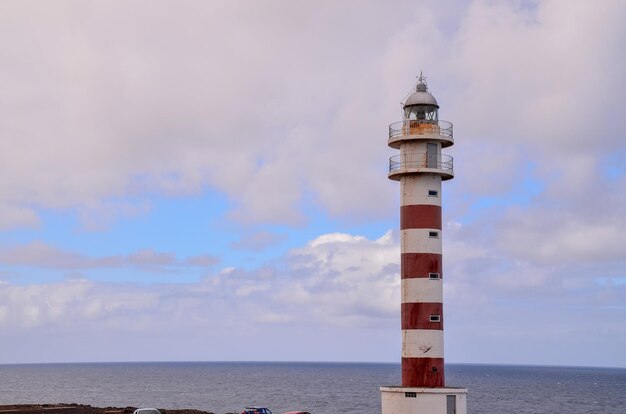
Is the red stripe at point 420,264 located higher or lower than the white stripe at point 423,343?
higher

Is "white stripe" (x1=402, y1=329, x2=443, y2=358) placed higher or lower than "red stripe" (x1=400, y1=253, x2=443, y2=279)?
lower

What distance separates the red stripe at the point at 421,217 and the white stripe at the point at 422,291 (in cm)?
274

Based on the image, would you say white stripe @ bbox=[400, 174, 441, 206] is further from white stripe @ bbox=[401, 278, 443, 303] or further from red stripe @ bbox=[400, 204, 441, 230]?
white stripe @ bbox=[401, 278, 443, 303]

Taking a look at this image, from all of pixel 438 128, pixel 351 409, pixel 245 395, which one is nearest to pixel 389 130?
pixel 438 128

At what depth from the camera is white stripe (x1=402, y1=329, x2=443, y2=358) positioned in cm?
4206

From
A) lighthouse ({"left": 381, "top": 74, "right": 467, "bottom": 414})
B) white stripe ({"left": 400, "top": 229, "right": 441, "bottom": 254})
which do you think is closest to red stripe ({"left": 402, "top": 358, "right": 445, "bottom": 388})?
lighthouse ({"left": 381, "top": 74, "right": 467, "bottom": 414})

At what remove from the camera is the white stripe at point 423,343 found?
42062mm

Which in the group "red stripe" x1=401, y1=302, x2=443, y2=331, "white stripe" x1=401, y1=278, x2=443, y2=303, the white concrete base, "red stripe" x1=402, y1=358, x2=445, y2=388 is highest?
"white stripe" x1=401, y1=278, x2=443, y2=303

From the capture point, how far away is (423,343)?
42094 mm

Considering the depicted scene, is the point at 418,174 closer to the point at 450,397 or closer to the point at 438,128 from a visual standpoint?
the point at 438,128

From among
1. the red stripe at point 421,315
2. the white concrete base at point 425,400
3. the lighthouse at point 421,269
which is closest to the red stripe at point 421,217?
the lighthouse at point 421,269

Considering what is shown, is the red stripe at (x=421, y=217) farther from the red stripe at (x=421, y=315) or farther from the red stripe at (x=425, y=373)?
the red stripe at (x=425, y=373)

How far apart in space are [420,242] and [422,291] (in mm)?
2465

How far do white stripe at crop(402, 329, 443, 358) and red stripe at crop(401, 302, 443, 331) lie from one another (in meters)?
0.25
